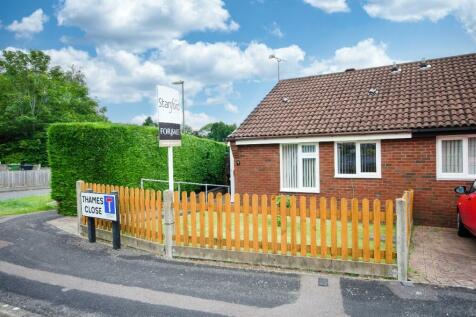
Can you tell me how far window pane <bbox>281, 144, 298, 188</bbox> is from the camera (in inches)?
470

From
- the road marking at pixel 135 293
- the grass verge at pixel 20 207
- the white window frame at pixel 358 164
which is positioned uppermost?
the white window frame at pixel 358 164

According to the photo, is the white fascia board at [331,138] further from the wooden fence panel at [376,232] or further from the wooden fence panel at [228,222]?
the wooden fence panel at [228,222]

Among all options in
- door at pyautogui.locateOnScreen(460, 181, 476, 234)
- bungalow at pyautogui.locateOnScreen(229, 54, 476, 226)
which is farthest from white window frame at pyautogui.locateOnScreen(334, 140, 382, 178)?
door at pyautogui.locateOnScreen(460, 181, 476, 234)

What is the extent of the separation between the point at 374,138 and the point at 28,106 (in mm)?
39280

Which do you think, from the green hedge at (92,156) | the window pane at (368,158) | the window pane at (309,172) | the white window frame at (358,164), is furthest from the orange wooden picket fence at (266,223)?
the window pane at (309,172)

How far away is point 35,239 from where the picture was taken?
8391 millimetres

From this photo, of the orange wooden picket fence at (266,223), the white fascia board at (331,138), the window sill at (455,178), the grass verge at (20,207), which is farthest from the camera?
the grass verge at (20,207)

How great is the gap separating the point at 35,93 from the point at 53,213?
107 ft

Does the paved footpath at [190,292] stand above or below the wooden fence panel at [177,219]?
below

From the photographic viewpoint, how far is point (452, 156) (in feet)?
31.3

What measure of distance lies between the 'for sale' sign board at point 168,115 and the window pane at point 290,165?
535cm

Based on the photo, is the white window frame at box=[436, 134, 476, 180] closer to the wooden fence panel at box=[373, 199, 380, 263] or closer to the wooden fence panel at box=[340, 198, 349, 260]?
the wooden fence panel at box=[373, 199, 380, 263]

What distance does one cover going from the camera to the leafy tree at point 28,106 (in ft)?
118

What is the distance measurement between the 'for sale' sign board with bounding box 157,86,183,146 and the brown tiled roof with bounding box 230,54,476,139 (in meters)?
4.88
